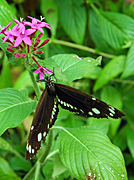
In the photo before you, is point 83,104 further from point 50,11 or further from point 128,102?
point 50,11

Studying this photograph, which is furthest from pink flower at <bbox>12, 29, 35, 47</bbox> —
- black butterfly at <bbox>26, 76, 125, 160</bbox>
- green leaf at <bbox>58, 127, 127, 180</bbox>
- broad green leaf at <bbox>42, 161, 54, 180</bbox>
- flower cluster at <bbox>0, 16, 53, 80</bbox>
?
broad green leaf at <bbox>42, 161, 54, 180</bbox>

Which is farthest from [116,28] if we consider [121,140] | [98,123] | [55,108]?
[55,108]

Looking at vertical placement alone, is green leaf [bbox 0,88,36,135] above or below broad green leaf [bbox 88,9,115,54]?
above

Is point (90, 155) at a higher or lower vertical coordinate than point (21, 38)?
lower

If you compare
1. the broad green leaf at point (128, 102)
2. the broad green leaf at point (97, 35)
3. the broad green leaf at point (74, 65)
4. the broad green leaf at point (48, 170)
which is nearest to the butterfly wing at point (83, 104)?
the broad green leaf at point (74, 65)

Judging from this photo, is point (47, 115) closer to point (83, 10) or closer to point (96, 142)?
point (96, 142)

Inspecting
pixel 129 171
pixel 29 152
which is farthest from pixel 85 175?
pixel 129 171

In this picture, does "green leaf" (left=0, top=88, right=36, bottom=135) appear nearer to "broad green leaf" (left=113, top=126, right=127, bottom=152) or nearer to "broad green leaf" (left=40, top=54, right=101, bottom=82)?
"broad green leaf" (left=40, top=54, right=101, bottom=82)
